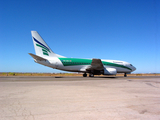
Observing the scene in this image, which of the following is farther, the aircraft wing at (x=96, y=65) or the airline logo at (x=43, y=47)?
the aircraft wing at (x=96, y=65)

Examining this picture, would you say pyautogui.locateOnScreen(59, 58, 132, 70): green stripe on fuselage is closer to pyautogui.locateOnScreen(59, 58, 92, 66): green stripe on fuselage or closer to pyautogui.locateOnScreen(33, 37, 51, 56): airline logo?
pyautogui.locateOnScreen(59, 58, 92, 66): green stripe on fuselage

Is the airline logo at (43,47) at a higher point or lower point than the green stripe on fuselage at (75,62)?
higher

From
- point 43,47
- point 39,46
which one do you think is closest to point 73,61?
point 43,47

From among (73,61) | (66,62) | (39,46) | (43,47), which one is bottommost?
(66,62)

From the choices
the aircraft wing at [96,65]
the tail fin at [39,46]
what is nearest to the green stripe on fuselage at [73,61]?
the aircraft wing at [96,65]

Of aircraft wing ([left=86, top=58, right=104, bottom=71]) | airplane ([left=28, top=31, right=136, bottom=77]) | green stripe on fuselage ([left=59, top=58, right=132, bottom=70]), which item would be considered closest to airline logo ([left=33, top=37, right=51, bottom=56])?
airplane ([left=28, top=31, right=136, bottom=77])

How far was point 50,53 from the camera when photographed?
25.8 meters

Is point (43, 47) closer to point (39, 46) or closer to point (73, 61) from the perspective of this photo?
point (39, 46)

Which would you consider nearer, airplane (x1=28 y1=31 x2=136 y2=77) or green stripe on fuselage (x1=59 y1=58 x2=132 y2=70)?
airplane (x1=28 y1=31 x2=136 y2=77)

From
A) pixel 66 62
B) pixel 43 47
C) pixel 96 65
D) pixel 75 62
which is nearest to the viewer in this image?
pixel 43 47

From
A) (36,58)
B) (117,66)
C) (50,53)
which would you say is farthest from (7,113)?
(117,66)

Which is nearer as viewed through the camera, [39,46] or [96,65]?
[39,46]

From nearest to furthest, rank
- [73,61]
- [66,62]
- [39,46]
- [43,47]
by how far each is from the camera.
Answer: [39,46], [43,47], [66,62], [73,61]

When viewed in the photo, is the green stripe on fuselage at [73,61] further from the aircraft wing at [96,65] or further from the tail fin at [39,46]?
the tail fin at [39,46]
